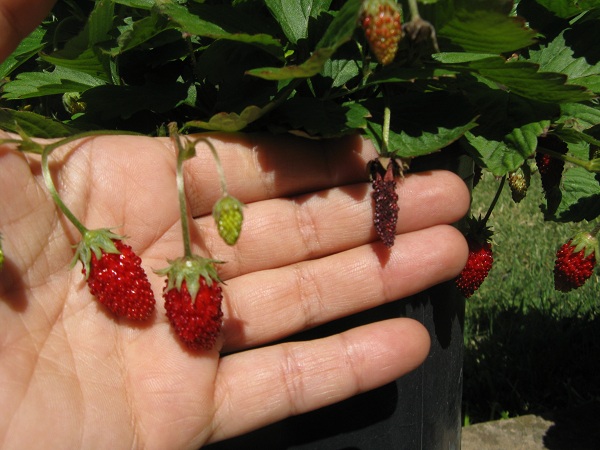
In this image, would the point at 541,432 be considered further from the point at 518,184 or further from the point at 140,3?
the point at 140,3

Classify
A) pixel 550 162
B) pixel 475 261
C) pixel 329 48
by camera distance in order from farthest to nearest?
pixel 475 261
pixel 550 162
pixel 329 48

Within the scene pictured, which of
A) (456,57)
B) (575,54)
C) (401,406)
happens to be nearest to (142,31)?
(456,57)

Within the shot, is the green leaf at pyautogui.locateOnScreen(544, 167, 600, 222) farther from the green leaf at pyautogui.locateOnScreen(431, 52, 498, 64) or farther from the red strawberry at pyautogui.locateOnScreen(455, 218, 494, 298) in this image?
the green leaf at pyautogui.locateOnScreen(431, 52, 498, 64)

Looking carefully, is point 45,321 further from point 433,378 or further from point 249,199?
point 433,378

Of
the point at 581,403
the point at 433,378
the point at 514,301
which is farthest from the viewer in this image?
the point at 514,301

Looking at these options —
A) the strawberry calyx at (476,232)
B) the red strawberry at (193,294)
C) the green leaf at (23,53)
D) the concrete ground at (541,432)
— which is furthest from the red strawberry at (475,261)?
the green leaf at (23,53)

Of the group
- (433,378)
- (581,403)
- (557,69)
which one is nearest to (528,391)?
(581,403)
